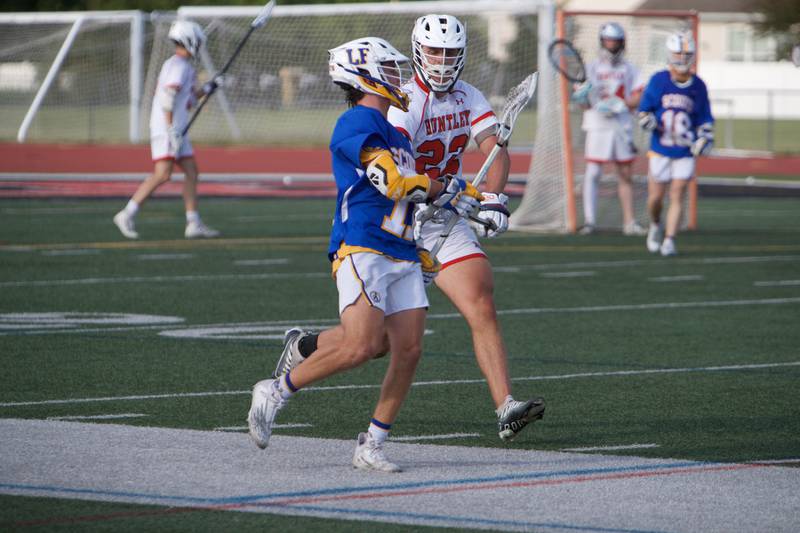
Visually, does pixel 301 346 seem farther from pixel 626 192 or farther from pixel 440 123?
pixel 626 192

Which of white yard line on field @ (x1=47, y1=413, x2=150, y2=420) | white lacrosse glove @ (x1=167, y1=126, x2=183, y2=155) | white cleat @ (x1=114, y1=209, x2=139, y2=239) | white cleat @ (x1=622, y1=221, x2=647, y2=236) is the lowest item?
white cleat @ (x1=622, y1=221, x2=647, y2=236)

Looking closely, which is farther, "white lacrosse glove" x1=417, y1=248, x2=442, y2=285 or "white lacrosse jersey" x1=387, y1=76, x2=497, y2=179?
"white lacrosse jersey" x1=387, y1=76, x2=497, y2=179

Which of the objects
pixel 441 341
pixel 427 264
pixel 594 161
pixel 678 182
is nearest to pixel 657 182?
pixel 678 182

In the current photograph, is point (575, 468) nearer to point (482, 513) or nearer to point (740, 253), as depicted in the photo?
point (482, 513)

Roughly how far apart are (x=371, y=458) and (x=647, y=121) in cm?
984

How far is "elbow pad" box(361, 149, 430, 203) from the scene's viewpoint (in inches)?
252

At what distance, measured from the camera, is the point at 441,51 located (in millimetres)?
7605

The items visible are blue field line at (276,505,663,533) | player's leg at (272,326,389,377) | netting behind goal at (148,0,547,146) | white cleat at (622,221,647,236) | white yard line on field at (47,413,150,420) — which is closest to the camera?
blue field line at (276,505,663,533)

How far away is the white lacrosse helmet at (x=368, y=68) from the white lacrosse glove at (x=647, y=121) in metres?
9.41

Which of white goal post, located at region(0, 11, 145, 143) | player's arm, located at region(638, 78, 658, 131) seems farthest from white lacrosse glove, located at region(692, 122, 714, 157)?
white goal post, located at region(0, 11, 145, 143)

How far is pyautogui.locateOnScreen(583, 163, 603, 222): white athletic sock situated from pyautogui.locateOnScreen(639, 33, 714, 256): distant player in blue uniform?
6.61 ft

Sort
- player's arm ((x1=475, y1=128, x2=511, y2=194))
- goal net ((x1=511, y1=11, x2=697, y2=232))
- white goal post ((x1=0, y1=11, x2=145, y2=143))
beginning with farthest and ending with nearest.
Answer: white goal post ((x1=0, y1=11, x2=145, y2=143)) → goal net ((x1=511, y1=11, x2=697, y2=232)) → player's arm ((x1=475, y1=128, x2=511, y2=194))

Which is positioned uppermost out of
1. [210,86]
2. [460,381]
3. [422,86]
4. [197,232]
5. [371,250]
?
[422,86]

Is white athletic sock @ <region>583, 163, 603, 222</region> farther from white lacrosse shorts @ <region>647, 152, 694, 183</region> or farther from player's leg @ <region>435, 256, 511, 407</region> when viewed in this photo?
player's leg @ <region>435, 256, 511, 407</region>
